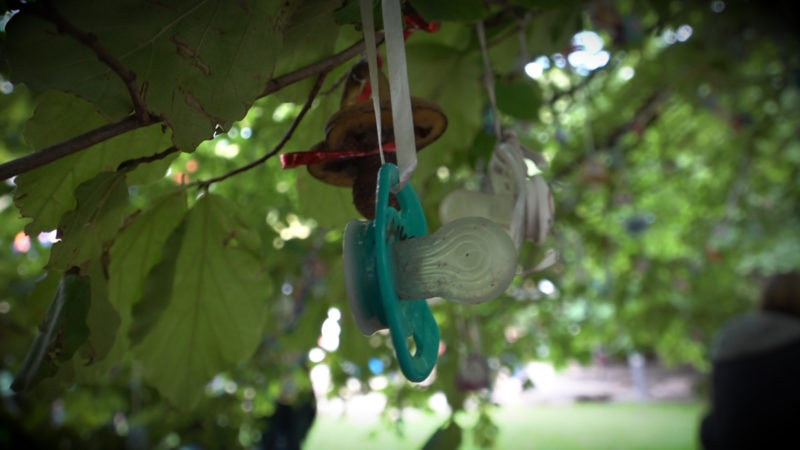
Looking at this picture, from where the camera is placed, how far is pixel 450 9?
452 mm

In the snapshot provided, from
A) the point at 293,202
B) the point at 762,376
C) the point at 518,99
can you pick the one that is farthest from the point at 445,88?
the point at 762,376

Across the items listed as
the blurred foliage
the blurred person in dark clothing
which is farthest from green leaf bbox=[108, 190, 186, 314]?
the blurred person in dark clothing

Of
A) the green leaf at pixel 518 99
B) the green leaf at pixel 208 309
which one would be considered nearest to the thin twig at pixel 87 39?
the green leaf at pixel 208 309

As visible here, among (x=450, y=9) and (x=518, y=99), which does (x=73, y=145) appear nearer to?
(x=450, y=9)

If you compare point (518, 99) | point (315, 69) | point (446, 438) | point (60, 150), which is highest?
point (518, 99)

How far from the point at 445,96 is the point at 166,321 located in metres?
0.38

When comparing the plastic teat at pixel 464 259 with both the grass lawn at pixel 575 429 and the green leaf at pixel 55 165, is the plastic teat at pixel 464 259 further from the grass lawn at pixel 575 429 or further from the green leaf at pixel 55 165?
the grass lawn at pixel 575 429

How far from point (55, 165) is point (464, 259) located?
1.01ft

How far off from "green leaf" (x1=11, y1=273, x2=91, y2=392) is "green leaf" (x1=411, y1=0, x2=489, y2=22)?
0.96 ft

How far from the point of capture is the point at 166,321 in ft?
1.92

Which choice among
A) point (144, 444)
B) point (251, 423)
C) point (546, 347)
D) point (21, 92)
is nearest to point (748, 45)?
point (546, 347)

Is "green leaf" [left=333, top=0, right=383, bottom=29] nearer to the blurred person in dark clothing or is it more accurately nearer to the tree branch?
the tree branch

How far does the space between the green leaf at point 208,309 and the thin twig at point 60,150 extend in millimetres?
190

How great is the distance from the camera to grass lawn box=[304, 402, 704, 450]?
17.5ft
